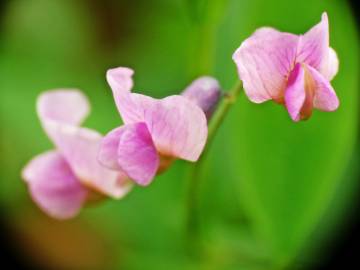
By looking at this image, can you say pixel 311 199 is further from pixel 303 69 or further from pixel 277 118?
pixel 303 69

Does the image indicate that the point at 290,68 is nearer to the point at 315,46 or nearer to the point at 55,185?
the point at 315,46

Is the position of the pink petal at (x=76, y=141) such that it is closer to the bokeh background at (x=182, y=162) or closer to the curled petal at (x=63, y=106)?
the curled petal at (x=63, y=106)

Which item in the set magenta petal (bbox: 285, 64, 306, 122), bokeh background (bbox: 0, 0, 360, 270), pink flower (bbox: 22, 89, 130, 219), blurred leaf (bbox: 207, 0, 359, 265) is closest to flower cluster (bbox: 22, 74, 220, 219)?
pink flower (bbox: 22, 89, 130, 219)

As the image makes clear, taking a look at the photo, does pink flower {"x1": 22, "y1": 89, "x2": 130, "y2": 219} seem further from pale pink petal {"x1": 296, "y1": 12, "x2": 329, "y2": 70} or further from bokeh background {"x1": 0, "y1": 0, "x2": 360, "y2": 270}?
pale pink petal {"x1": 296, "y1": 12, "x2": 329, "y2": 70}

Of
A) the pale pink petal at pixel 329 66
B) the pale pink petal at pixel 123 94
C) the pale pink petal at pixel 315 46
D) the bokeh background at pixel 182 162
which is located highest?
the pale pink petal at pixel 315 46

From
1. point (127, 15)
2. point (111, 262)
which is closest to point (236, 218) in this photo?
point (111, 262)

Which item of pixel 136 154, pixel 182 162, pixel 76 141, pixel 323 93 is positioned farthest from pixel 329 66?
pixel 182 162

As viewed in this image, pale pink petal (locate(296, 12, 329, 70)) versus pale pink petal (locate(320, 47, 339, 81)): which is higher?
pale pink petal (locate(296, 12, 329, 70))

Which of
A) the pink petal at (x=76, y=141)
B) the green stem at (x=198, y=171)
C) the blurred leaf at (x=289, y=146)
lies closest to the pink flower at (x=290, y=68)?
the green stem at (x=198, y=171)
